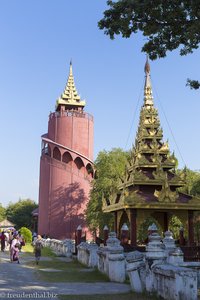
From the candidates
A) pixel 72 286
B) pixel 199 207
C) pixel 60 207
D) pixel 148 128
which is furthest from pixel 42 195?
pixel 72 286

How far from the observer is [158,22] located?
34.0 feet

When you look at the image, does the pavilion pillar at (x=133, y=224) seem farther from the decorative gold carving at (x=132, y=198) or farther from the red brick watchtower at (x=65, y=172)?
the red brick watchtower at (x=65, y=172)

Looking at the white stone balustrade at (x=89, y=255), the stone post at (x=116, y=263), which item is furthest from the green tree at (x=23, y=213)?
the stone post at (x=116, y=263)

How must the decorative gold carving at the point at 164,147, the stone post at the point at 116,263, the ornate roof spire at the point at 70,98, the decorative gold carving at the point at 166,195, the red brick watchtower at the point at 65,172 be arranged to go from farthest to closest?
the ornate roof spire at the point at 70,98
the red brick watchtower at the point at 65,172
the decorative gold carving at the point at 164,147
the decorative gold carving at the point at 166,195
the stone post at the point at 116,263

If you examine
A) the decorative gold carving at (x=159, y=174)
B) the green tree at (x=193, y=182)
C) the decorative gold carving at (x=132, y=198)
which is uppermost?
the green tree at (x=193, y=182)

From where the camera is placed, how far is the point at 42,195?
148 ft

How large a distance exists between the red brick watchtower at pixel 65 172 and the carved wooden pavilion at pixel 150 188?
22.6 m

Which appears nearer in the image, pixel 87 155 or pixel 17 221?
Result: pixel 87 155

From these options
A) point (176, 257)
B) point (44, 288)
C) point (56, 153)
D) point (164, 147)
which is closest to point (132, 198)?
point (164, 147)

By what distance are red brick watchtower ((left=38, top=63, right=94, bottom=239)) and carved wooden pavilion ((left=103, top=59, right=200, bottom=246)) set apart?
22.6 meters

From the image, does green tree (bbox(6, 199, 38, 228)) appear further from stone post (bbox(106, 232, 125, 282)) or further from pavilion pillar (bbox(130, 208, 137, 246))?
stone post (bbox(106, 232, 125, 282))

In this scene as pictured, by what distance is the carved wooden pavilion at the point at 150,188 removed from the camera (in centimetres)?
1793

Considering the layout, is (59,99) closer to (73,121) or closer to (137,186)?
(73,121)

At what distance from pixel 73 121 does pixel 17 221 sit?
35.8m
